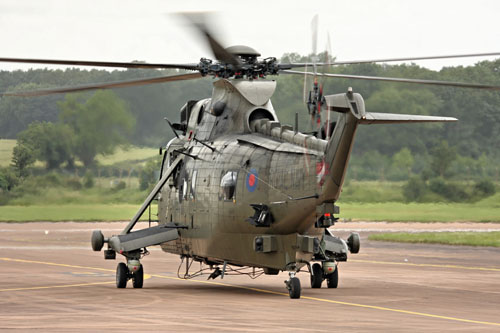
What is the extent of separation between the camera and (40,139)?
51.9 metres

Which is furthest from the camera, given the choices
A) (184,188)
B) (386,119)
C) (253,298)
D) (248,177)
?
(184,188)

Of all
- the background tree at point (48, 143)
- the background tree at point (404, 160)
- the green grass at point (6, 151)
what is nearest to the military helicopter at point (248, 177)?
the background tree at point (48, 143)

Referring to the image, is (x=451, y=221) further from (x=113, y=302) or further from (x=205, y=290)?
(x=113, y=302)

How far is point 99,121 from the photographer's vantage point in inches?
1729

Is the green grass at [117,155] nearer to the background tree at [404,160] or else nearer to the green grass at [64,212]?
the green grass at [64,212]

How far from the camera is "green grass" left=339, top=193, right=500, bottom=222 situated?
204 feet

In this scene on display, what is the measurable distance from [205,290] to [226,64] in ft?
20.0

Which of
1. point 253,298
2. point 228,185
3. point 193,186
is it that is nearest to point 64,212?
point 193,186

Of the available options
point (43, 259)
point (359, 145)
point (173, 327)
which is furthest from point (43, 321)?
point (359, 145)

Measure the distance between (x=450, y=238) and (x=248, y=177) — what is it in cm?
2896

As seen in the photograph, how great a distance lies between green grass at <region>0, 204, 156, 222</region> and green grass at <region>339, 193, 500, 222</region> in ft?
50.1

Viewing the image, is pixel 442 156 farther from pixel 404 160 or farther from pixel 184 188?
pixel 184 188

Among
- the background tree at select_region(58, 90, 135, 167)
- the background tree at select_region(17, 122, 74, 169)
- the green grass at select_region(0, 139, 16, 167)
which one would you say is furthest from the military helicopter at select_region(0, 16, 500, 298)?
the green grass at select_region(0, 139, 16, 167)

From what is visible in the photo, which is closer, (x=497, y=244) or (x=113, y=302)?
(x=113, y=302)
